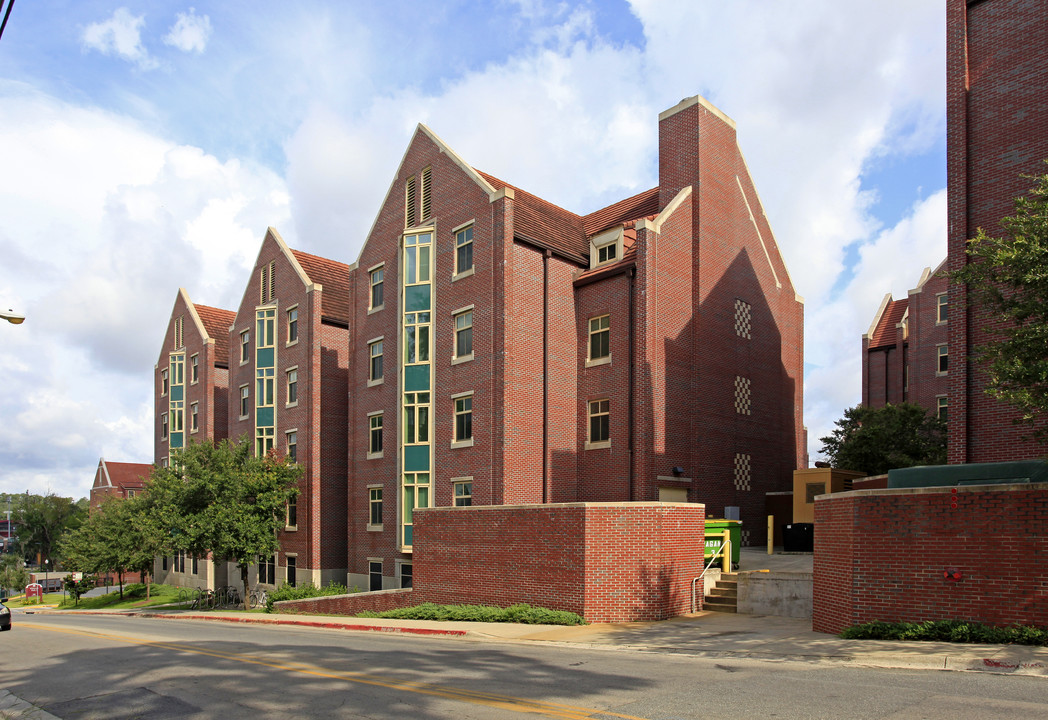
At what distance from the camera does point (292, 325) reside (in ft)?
134

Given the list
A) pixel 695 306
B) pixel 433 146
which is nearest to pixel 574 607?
pixel 695 306

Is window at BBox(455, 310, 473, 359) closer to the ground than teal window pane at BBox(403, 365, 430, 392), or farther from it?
farther from it

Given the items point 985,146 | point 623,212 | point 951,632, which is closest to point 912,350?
point 623,212

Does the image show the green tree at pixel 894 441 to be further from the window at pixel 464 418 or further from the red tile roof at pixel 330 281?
the red tile roof at pixel 330 281

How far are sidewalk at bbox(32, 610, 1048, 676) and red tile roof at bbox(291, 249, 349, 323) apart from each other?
20712mm

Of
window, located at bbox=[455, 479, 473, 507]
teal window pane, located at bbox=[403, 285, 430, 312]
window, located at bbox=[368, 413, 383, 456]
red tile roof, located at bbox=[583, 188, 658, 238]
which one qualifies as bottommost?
window, located at bbox=[455, 479, 473, 507]

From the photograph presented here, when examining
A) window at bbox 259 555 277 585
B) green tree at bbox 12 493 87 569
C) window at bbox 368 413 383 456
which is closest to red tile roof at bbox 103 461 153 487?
green tree at bbox 12 493 87 569

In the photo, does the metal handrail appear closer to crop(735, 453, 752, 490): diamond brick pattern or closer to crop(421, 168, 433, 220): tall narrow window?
crop(735, 453, 752, 490): diamond brick pattern

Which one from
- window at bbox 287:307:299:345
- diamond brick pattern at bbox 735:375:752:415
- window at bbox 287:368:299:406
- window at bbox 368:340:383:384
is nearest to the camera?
diamond brick pattern at bbox 735:375:752:415

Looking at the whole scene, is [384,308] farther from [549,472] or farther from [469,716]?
[469,716]

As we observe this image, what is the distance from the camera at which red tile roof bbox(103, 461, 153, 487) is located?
105 metres

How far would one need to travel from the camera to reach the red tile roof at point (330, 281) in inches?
1588

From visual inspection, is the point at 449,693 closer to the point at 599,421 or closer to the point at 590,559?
the point at 590,559

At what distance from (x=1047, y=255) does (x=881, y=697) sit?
26.5ft
